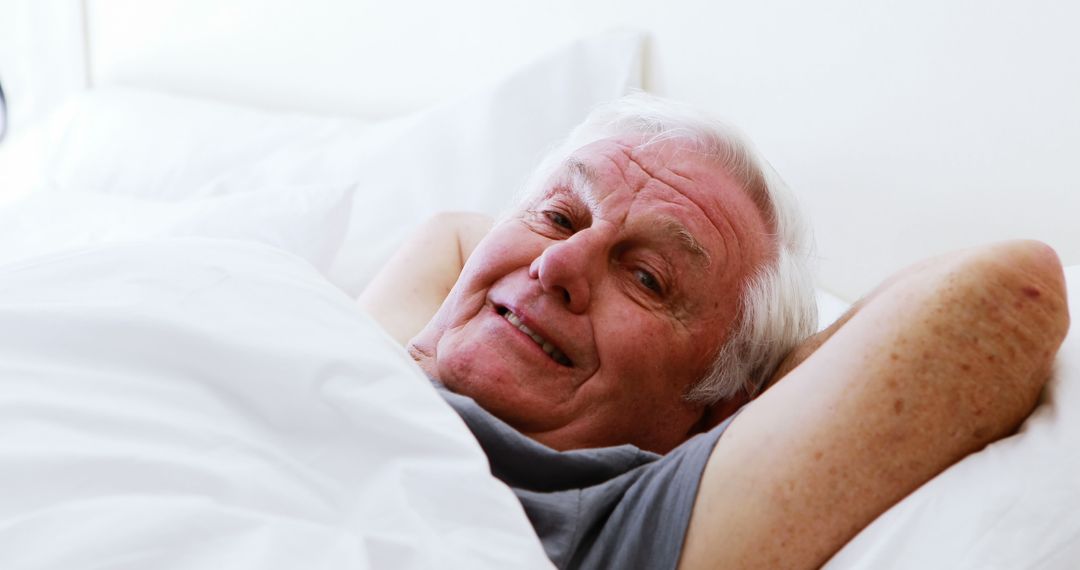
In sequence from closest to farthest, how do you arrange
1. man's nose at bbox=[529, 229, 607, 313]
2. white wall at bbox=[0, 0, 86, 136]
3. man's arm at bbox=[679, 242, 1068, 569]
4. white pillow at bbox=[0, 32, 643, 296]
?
man's arm at bbox=[679, 242, 1068, 569] → man's nose at bbox=[529, 229, 607, 313] → white pillow at bbox=[0, 32, 643, 296] → white wall at bbox=[0, 0, 86, 136]

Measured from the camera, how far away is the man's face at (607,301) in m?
1.12

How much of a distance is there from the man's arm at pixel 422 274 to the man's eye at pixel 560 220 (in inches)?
10.9

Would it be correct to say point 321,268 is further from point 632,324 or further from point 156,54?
point 156,54

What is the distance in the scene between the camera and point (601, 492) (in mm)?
976

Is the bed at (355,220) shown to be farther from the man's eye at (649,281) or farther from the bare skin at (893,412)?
the man's eye at (649,281)

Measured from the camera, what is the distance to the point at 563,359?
1.14 metres

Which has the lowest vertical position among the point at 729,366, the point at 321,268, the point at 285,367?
the point at 321,268

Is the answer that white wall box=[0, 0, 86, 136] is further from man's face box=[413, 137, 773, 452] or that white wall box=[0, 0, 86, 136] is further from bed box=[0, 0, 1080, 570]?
man's face box=[413, 137, 773, 452]

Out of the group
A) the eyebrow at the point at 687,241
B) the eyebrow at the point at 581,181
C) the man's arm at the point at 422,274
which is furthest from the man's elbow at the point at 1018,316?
the man's arm at the point at 422,274

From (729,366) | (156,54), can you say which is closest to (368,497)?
(729,366)

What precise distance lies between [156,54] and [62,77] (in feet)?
1.14

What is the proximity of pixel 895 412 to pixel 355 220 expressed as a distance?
1.18 m

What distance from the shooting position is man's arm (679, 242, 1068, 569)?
0.83 m

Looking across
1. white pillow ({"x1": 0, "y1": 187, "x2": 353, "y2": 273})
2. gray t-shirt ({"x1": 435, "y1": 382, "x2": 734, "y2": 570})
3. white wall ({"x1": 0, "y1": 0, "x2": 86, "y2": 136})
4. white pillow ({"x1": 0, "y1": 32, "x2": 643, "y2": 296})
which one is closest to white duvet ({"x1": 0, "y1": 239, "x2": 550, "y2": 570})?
gray t-shirt ({"x1": 435, "y1": 382, "x2": 734, "y2": 570})
